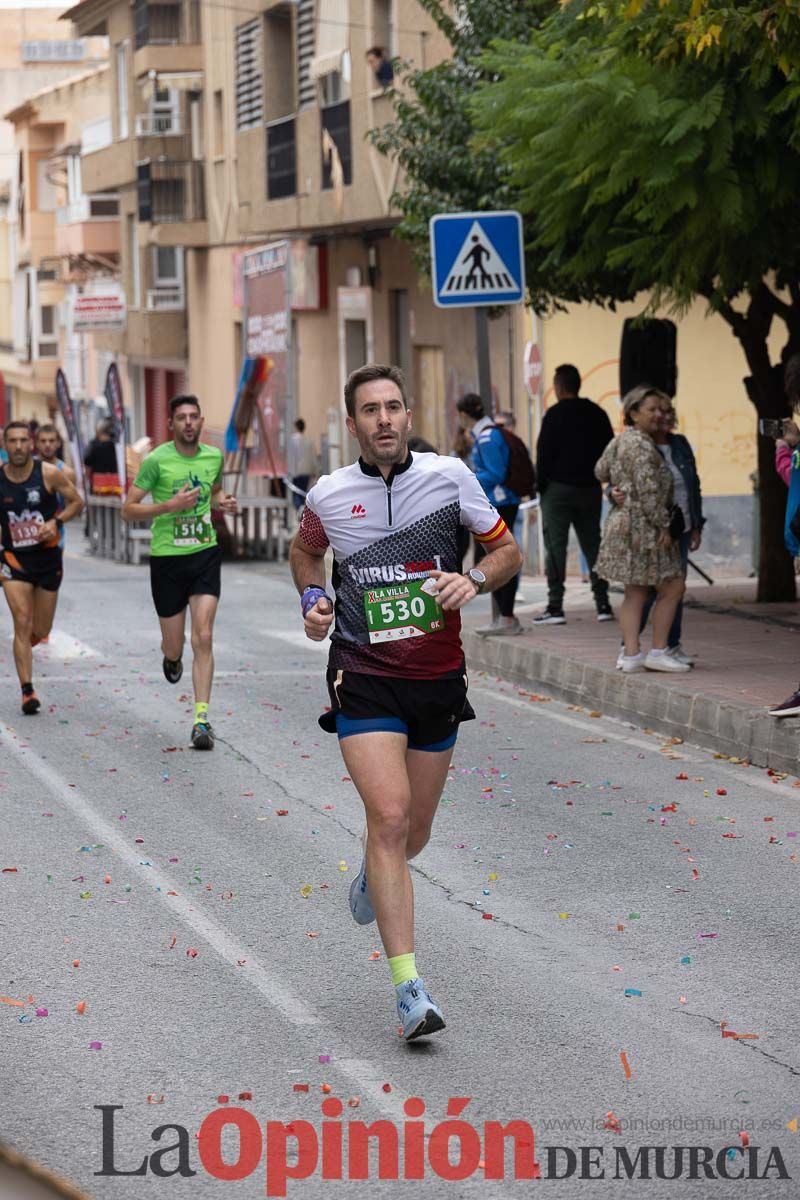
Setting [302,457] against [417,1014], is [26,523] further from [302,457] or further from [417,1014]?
[302,457]


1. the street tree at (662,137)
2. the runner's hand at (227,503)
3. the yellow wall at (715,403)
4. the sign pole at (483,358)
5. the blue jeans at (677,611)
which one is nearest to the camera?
the street tree at (662,137)

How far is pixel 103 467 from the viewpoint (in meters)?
32.6

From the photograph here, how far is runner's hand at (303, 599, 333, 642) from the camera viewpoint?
20.4 ft

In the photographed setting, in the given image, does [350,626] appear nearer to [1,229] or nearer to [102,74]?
[102,74]

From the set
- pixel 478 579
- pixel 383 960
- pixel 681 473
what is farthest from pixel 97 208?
pixel 478 579

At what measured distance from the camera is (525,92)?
13672 millimetres

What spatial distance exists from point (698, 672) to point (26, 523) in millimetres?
4402

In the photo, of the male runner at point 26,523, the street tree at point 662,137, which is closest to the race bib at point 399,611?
the street tree at point 662,137

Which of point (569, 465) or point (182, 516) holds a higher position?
point (569, 465)

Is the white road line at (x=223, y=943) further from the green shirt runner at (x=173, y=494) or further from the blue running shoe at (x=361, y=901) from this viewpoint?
the green shirt runner at (x=173, y=494)

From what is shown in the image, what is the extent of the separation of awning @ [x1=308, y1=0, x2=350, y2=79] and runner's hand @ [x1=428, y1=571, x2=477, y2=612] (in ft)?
85.9

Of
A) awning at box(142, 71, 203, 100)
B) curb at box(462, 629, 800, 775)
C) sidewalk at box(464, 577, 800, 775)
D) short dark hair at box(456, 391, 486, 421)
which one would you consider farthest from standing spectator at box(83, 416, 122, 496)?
curb at box(462, 629, 800, 775)

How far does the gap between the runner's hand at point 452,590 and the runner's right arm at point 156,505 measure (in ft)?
20.5

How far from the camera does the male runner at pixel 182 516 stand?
12.3 m
